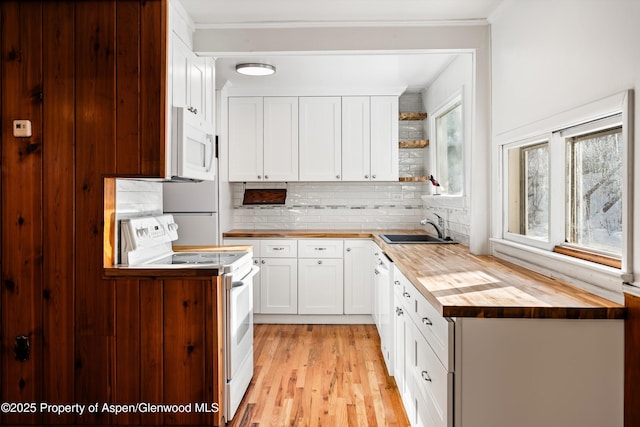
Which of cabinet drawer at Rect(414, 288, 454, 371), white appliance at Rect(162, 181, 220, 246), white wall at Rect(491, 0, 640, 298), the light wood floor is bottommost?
the light wood floor

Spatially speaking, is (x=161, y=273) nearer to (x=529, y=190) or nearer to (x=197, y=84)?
(x=197, y=84)

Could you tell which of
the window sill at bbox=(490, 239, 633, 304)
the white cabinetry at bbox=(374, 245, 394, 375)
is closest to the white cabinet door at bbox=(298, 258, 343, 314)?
the white cabinetry at bbox=(374, 245, 394, 375)

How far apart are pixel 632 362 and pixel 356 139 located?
347cm

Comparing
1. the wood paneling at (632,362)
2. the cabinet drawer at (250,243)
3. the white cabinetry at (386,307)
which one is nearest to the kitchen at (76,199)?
the wood paneling at (632,362)

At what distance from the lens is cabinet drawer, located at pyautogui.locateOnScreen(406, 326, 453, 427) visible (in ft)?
5.30

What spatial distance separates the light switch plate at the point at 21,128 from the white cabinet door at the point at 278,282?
8.07ft

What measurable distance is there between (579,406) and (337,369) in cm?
194

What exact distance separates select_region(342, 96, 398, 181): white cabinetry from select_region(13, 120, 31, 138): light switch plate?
9.56 ft

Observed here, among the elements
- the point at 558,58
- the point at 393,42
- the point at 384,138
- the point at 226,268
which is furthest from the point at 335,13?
the point at 384,138

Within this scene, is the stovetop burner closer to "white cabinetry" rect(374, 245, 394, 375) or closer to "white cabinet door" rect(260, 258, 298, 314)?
"white cabinetry" rect(374, 245, 394, 375)

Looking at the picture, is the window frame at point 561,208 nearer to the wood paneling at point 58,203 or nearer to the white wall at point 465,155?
the white wall at point 465,155

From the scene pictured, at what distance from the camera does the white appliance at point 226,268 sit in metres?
2.49

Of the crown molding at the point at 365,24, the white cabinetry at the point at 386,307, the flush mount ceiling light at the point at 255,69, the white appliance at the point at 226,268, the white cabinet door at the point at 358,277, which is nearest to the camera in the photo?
the white appliance at the point at 226,268

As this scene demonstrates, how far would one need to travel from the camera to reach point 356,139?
4.65 meters
